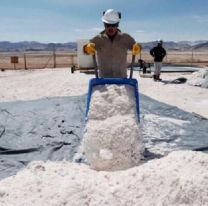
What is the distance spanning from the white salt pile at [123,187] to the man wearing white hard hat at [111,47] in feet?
5.46

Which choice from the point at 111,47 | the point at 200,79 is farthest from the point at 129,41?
the point at 200,79

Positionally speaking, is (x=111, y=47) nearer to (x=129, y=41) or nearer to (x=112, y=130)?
(x=129, y=41)

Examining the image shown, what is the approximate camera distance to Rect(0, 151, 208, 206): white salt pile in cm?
334

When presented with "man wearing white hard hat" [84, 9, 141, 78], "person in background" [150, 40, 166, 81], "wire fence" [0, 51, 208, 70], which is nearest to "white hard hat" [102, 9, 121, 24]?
"man wearing white hard hat" [84, 9, 141, 78]

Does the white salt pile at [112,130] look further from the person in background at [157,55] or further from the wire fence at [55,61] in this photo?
the wire fence at [55,61]

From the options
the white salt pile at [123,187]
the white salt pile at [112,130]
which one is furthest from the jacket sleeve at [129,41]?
the white salt pile at [123,187]

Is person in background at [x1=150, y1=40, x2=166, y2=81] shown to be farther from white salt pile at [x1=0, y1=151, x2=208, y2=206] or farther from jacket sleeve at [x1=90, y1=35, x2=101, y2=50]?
white salt pile at [x1=0, y1=151, x2=208, y2=206]

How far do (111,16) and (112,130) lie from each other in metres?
1.42

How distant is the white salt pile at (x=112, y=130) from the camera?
4.30 metres

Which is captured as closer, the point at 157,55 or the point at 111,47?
the point at 111,47

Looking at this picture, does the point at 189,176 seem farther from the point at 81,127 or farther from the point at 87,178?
the point at 81,127

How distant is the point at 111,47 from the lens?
510 centimetres

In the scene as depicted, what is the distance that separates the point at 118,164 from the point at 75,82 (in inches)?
382

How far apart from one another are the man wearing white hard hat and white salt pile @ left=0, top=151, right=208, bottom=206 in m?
1.66
